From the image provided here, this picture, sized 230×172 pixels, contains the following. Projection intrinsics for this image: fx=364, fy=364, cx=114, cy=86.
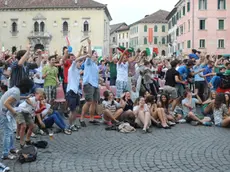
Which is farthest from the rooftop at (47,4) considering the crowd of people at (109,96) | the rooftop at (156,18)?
the crowd of people at (109,96)

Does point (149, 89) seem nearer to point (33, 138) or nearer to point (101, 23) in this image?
point (33, 138)

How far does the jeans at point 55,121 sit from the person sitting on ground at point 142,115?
212 cm

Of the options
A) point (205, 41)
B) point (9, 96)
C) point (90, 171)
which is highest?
point (205, 41)

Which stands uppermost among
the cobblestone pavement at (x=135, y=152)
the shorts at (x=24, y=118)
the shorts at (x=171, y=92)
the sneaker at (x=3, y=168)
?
the shorts at (x=171, y=92)

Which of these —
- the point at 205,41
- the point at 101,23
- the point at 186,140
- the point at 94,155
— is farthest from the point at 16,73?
the point at 101,23

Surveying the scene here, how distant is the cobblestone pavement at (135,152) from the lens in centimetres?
657

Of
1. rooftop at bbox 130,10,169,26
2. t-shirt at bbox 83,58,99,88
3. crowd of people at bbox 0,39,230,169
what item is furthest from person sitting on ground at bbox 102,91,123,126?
rooftop at bbox 130,10,169,26

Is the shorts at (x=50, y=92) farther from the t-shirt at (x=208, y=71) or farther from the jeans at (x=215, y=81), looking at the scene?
the t-shirt at (x=208, y=71)

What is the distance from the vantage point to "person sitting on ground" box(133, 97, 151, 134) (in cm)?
1005

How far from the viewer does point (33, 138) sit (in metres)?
8.95

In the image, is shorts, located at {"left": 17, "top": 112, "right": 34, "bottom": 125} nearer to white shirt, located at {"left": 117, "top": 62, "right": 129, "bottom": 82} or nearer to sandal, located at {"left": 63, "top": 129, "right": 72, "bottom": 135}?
sandal, located at {"left": 63, "top": 129, "right": 72, "bottom": 135}

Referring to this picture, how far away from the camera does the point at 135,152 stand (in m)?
7.63

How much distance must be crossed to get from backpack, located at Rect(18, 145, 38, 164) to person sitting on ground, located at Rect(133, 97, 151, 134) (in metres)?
3.78

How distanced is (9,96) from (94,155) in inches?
81.4
